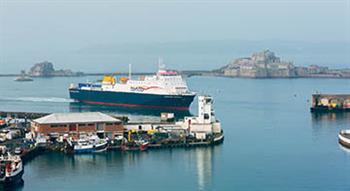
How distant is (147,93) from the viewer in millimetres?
23266

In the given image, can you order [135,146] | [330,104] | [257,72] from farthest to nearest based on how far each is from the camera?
[257,72] → [330,104] → [135,146]

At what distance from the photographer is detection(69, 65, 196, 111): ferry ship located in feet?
74.1

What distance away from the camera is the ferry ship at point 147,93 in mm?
22594

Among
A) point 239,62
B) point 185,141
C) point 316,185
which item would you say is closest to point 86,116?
point 185,141

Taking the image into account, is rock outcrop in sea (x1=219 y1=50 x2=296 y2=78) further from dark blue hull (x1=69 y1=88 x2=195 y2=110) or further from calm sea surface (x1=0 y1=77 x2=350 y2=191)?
calm sea surface (x1=0 y1=77 x2=350 y2=191)

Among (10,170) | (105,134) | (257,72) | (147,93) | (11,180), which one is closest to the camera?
(11,180)

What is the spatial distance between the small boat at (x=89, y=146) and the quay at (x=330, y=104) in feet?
33.2

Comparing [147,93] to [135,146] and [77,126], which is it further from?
[135,146]

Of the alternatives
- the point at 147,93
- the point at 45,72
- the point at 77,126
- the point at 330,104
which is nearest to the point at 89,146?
the point at 77,126

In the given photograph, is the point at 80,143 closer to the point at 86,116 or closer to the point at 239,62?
the point at 86,116

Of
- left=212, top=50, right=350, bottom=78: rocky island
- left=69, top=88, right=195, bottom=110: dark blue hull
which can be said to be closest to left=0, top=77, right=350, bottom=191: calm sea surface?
left=69, top=88, right=195, bottom=110: dark blue hull

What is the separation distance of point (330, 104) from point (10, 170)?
45.1 feet

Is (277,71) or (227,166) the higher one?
(277,71)

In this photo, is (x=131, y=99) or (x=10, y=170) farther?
(x=131, y=99)
